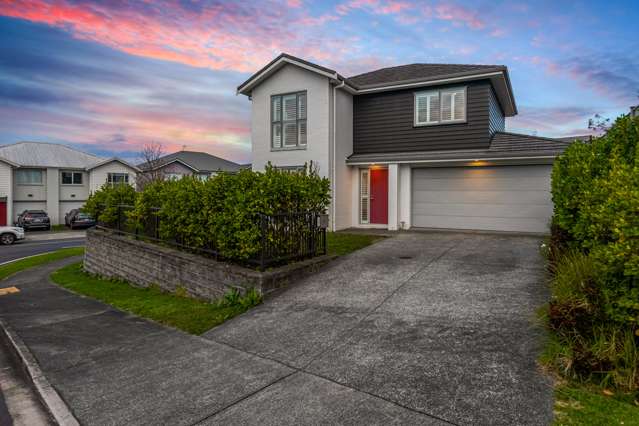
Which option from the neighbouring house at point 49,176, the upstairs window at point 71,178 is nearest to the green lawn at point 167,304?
the neighbouring house at point 49,176

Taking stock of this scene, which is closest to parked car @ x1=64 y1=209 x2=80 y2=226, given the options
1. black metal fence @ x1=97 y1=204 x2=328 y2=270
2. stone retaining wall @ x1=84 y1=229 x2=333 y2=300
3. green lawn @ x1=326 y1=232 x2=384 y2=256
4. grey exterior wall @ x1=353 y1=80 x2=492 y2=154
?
stone retaining wall @ x1=84 y1=229 x2=333 y2=300

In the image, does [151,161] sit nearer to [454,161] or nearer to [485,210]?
[454,161]

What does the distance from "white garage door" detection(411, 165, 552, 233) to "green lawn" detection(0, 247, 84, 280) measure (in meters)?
16.8

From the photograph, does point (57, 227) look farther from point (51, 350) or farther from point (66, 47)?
point (51, 350)

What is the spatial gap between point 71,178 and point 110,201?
2881cm

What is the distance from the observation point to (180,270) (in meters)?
9.10

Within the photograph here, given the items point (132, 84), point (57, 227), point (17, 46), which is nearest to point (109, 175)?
point (57, 227)

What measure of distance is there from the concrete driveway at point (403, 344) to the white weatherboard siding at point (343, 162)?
6.43m

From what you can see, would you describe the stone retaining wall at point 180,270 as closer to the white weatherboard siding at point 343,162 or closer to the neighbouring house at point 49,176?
the white weatherboard siding at point 343,162

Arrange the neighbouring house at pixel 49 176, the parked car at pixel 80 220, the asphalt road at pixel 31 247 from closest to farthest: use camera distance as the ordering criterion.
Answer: the asphalt road at pixel 31 247 → the parked car at pixel 80 220 → the neighbouring house at pixel 49 176

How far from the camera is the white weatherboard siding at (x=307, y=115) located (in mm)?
14727

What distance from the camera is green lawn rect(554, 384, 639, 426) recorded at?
3.05 metres

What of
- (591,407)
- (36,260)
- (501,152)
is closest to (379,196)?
(501,152)

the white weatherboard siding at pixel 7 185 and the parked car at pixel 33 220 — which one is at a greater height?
the white weatherboard siding at pixel 7 185
